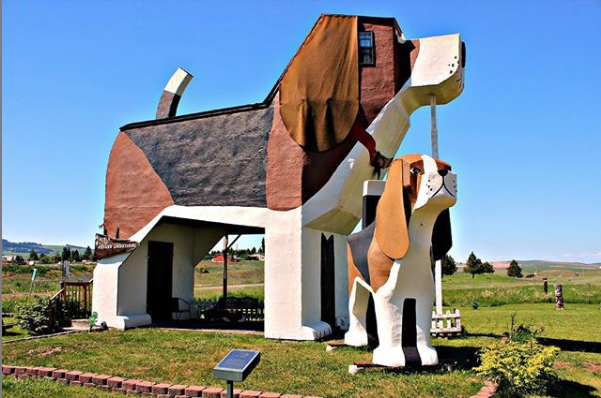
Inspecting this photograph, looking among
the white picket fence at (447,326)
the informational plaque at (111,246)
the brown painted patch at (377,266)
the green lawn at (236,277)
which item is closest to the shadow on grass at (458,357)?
the brown painted patch at (377,266)

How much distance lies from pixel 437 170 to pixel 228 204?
7.14 meters

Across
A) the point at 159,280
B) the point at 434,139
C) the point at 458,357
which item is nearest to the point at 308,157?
the point at 434,139

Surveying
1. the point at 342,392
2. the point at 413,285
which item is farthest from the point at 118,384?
the point at 413,285

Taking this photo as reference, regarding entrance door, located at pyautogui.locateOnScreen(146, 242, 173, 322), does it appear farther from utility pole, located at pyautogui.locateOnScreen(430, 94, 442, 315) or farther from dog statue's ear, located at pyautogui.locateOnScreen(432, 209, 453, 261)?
dog statue's ear, located at pyautogui.locateOnScreen(432, 209, 453, 261)

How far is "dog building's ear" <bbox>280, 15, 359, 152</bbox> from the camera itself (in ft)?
42.0

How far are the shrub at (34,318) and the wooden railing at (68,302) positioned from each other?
13 cm

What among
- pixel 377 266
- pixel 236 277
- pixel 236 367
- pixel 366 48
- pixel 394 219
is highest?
pixel 366 48

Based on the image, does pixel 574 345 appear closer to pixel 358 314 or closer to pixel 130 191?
pixel 358 314

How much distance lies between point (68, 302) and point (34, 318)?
165 cm

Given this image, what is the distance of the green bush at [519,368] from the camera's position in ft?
20.9

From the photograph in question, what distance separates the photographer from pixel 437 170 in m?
7.95

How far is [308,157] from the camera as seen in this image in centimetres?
1272

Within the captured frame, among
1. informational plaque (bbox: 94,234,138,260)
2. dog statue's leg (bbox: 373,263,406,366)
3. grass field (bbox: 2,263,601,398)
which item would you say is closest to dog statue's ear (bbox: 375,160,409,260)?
dog statue's leg (bbox: 373,263,406,366)

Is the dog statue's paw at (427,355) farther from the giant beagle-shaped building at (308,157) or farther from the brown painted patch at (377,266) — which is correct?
the giant beagle-shaped building at (308,157)
